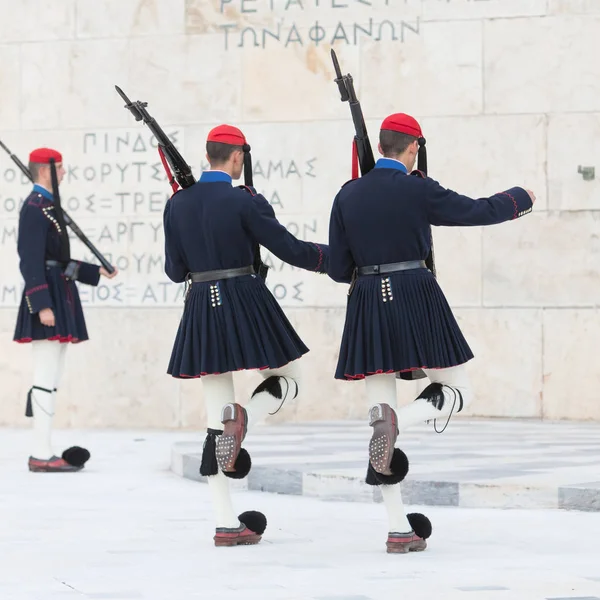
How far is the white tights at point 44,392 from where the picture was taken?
845cm

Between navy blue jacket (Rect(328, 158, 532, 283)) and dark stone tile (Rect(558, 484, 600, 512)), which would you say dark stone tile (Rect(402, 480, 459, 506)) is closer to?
dark stone tile (Rect(558, 484, 600, 512))

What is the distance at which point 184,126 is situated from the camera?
1107 centimetres

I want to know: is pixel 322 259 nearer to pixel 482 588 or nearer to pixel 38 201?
pixel 482 588

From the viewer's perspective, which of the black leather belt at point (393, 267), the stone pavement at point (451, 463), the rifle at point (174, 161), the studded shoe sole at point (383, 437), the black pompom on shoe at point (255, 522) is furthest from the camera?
the stone pavement at point (451, 463)

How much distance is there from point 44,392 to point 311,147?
133 inches

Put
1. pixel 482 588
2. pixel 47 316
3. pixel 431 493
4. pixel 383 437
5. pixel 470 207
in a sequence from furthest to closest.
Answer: pixel 47 316
pixel 431 493
pixel 470 207
pixel 383 437
pixel 482 588

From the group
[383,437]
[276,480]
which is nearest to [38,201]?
[276,480]

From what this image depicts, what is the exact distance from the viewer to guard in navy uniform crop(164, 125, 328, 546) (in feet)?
18.4

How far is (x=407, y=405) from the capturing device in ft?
17.6

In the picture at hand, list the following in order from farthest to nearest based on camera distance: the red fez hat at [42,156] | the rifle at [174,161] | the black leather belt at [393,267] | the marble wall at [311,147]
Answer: the marble wall at [311,147] < the red fez hat at [42,156] < the rifle at [174,161] < the black leather belt at [393,267]

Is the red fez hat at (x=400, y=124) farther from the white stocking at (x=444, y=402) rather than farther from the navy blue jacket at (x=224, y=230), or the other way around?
the white stocking at (x=444, y=402)

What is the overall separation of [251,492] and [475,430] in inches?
108

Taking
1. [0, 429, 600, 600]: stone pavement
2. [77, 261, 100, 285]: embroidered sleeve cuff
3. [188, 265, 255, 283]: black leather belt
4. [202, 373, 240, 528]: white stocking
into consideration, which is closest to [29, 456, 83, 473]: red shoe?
[0, 429, 600, 600]: stone pavement

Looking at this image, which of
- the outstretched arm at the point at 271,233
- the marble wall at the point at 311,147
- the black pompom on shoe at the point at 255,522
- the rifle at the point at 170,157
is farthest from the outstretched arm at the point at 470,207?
the marble wall at the point at 311,147
